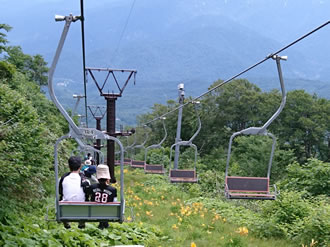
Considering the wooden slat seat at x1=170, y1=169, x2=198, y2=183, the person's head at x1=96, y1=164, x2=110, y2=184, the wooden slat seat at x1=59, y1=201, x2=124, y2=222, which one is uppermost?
the person's head at x1=96, y1=164, x2=110, y2=184

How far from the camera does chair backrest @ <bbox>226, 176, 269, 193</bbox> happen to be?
1145cm

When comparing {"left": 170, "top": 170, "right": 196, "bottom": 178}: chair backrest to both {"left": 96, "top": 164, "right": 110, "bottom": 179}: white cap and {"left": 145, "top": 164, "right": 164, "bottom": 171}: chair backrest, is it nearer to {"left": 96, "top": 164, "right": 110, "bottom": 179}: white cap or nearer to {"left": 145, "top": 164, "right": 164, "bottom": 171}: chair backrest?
{"left": 145, "top": 164, "right": 164, "bottom": 171}: chair backrest

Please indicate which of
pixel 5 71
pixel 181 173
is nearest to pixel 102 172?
pixel 181 173

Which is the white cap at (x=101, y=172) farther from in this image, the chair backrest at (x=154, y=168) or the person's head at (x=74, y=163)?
the chair backrest at (x=154, y=168)

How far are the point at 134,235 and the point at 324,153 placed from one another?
42.0 meters

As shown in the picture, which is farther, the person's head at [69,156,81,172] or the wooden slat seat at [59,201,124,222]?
the person's head at [69,156,81,172]

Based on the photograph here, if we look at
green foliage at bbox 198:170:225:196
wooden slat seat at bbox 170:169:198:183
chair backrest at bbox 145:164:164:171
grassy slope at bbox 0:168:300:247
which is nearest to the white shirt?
grassy slope at bbox 0:168:300:247

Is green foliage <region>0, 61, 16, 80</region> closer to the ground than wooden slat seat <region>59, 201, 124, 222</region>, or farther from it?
farther from it

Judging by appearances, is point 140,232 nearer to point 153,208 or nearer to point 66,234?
point 66,234

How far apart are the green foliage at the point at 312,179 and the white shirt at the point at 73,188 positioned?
33.4 ft

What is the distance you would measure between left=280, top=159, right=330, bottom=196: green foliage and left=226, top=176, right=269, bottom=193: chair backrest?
4289 millimetres

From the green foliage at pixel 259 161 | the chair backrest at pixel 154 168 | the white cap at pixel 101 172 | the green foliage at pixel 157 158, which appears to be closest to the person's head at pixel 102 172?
the white cap at pixel 101 172

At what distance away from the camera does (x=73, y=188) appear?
23.4 ft

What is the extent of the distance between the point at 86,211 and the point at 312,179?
1143 cm
